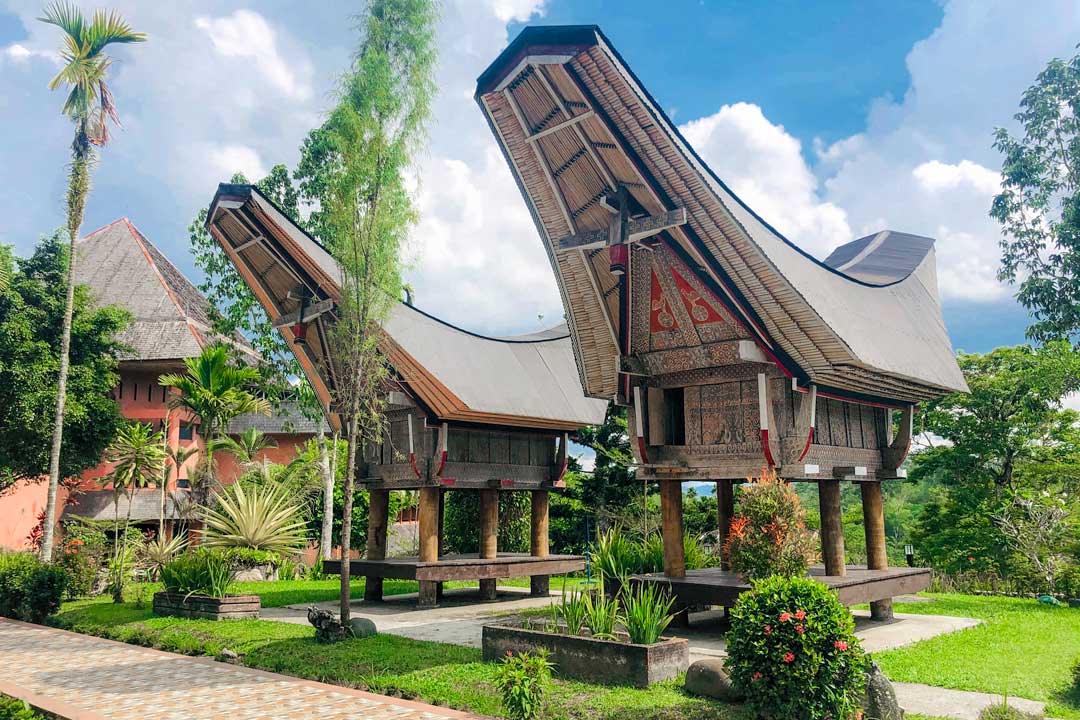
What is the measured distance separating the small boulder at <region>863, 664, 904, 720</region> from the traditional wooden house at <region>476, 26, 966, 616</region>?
11.0ft

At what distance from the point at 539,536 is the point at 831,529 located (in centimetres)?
672

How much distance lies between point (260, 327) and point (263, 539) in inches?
423

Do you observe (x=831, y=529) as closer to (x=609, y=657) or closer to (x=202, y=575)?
(x=609, y=657)

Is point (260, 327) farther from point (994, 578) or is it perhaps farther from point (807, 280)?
point (994, 578)

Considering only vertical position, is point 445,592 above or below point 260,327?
below

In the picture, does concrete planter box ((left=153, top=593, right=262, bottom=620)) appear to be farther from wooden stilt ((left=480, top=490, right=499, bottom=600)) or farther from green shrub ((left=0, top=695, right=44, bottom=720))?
green shrub ((left=0, top=695, right=44, bottom=720))

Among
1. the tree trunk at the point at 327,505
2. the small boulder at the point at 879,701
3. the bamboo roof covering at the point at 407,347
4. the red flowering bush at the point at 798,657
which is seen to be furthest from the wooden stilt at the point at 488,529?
the small boulder at the point at 879,701

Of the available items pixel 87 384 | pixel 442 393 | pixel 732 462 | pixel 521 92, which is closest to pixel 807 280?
pixel 732 462

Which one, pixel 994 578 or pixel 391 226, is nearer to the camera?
pixel 391 226

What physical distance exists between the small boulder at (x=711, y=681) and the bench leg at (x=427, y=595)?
813 centimetres

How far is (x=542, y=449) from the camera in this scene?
1608cm

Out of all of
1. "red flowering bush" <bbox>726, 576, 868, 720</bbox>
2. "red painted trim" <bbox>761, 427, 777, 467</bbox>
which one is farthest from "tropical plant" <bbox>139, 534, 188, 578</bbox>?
"red flowering bush" <bbox>726, 576, 868, 720</bbox>

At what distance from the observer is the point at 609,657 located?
729 centimetres

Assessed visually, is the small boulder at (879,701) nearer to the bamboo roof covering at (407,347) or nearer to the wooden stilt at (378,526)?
the bamboo roof covering at (407,347)
